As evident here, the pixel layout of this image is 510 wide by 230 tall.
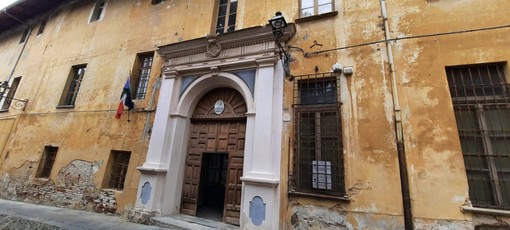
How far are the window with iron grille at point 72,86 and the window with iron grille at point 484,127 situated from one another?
38.1 feet

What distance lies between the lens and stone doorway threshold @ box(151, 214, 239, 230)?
5.21 meters

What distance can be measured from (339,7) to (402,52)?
6.17 ft

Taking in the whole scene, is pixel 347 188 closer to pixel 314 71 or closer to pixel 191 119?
pixel 314 71

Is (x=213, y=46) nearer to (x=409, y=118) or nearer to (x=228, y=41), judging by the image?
(x=228, y=41)

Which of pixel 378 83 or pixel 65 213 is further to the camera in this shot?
pixel 65 213

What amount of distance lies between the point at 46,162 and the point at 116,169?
142 inches

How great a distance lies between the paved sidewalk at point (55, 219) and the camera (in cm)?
540

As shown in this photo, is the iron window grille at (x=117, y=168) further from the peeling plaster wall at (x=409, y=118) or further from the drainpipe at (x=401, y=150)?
the drainpipe at (x=401, y=150)

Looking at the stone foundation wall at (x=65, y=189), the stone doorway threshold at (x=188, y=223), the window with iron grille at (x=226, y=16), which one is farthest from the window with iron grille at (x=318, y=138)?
the stone foundation wall at (x=65, y=189)

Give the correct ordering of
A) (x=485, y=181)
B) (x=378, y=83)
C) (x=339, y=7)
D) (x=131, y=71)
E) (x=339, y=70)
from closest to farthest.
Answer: (x=485, y=181) → (x=378, y=83) → (x=339, y=70) → (x=339, y=7) → (x=131, y=71)

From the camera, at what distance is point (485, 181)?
3.90m

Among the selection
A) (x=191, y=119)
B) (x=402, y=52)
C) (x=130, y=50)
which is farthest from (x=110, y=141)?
(x=402, y=52)

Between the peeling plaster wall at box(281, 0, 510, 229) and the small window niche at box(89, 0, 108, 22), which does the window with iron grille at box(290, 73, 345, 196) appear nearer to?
the peeling plaster wall at box(281, 0, 510, 229)

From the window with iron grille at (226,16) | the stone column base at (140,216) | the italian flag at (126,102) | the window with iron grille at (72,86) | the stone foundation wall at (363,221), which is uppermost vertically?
the window with iron grille at (226,16)
